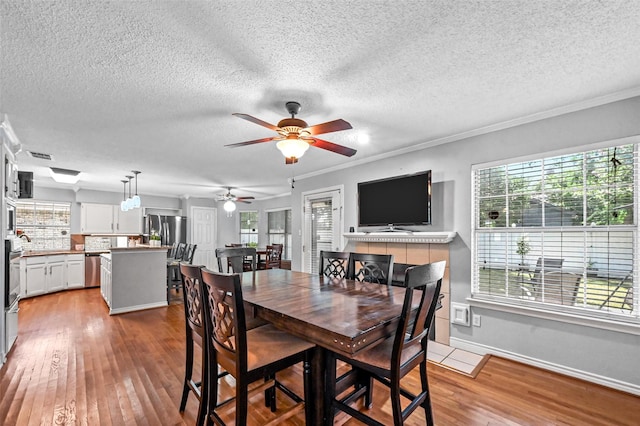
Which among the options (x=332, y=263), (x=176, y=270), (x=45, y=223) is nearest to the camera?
(x=332, y=263)

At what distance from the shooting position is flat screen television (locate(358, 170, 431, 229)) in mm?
3492

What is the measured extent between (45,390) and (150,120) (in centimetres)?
250

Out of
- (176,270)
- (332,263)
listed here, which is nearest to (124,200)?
(176,270)

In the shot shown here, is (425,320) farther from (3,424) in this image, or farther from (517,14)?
(3,424)

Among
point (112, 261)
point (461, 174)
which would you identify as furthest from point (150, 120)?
point (461, 174)

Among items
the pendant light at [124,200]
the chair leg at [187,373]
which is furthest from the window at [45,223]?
the chair leg at [187,373]

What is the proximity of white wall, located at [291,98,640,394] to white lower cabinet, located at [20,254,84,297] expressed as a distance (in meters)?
6.90

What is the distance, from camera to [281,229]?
8672 mm

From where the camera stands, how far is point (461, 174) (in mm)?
3318

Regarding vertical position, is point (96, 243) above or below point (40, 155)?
below

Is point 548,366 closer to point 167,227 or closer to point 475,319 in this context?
point 475,319

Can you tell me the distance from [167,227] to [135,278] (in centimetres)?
341

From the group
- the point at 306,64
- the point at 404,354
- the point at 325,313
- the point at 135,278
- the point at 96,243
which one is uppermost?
the point at 306,64

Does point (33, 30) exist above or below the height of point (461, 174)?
above
